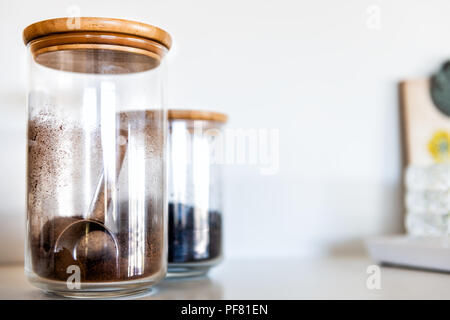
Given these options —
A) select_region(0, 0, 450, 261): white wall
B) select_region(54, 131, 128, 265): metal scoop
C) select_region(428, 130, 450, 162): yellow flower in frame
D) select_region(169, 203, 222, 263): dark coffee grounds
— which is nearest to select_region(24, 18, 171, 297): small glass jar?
select_region(54, 131, 128, 265): metal scoop

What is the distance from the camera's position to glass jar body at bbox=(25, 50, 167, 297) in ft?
2.03

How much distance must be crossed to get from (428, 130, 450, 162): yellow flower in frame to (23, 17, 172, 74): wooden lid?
0.71 metres

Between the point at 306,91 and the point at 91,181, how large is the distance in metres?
0.61

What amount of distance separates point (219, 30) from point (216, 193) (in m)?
0.37

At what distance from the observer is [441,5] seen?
3.91 feet

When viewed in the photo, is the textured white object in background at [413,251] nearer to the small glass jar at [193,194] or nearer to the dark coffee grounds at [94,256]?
the small glass jar at [193,194]

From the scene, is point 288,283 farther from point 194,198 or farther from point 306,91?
point 306,91

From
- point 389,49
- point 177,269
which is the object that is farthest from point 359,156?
point 177,269

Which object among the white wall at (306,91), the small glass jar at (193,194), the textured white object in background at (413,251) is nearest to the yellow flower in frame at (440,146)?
the white wall at (306,91)

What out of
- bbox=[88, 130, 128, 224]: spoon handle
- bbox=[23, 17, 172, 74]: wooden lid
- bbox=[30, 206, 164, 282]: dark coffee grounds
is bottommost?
bbox=[30, 206, 164, 282]: dark coffee grounds

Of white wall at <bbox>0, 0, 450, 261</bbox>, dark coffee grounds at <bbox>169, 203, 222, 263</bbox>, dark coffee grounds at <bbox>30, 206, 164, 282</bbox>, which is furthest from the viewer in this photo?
white wall at <bbox>0, 0, 450, 261</bbox>
